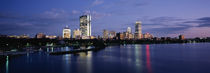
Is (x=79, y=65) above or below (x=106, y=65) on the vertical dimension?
above

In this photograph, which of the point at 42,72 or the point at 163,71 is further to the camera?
the point at 163,71

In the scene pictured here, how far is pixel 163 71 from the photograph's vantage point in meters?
26.4

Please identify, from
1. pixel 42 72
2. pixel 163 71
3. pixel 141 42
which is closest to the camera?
pixel 42 72

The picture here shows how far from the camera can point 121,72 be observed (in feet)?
84.1

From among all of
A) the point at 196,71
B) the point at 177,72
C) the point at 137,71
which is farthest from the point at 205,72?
the point at 137,71

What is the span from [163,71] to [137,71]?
328 centimetres

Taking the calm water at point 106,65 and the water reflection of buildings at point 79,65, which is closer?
the calm water at point 106,65

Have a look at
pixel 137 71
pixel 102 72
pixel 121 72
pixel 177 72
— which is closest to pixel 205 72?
pixel 177 72

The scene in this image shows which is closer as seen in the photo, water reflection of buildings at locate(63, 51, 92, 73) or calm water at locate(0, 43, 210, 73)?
calm water at locate(0, 43, 210, 73)

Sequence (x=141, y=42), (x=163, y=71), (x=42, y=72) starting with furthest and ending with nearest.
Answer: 1. (x=141, y=42)
2. (x=163, y=71)
3. (x=42, y=72)

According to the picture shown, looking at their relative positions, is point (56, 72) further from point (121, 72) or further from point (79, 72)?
point (121, 72)

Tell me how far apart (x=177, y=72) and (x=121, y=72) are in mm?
6889

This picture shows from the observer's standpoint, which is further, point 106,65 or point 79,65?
point 106,65

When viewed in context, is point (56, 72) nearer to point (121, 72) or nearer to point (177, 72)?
point (121, 72)
